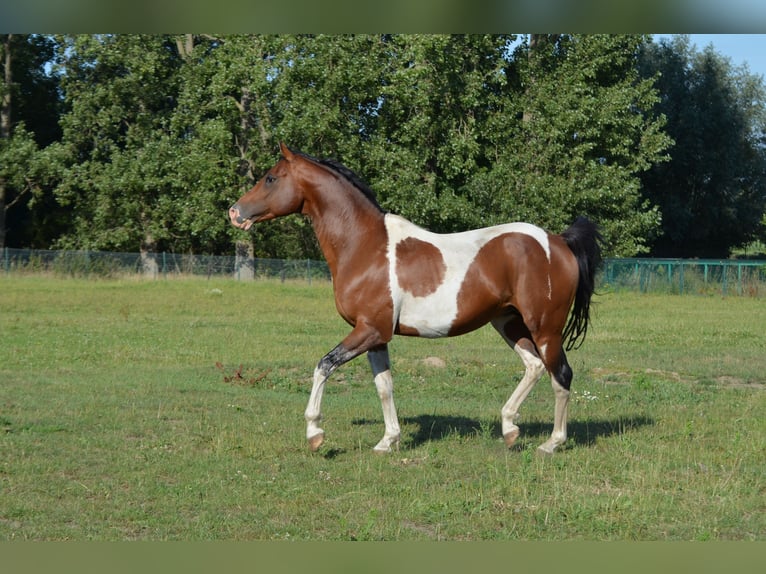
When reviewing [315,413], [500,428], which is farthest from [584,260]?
[315,413]

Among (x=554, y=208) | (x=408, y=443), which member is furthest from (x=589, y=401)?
(x=554, y=208)

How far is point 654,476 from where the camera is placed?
7602 millimetres

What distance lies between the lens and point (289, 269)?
127 ft

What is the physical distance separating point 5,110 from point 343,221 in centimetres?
3780

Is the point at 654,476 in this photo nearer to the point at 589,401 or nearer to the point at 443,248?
the point at 443,248

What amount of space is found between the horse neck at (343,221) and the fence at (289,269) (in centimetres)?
2813

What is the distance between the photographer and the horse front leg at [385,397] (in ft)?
28.9

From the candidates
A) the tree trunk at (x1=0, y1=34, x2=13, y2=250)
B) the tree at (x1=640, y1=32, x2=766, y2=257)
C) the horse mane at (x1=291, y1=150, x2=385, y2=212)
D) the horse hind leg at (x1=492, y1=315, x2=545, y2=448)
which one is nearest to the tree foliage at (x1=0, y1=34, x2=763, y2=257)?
the tree trunk at (x1=0, y1=34, x2=13, y2=250)

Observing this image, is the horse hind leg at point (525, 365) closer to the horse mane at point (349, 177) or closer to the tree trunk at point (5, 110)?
the horse mane at point (349, 177)

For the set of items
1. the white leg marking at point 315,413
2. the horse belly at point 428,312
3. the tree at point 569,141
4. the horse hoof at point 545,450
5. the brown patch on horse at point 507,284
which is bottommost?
the horse hoof at point 545,450

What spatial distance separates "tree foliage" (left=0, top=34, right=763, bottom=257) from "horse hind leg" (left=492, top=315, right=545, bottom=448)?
1111 inches

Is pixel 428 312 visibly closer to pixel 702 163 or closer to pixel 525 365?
pixel 525 365

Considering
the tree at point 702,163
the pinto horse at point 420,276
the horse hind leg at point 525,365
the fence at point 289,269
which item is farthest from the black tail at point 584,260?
the tree at point 702,163

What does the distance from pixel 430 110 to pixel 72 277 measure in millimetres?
16242
